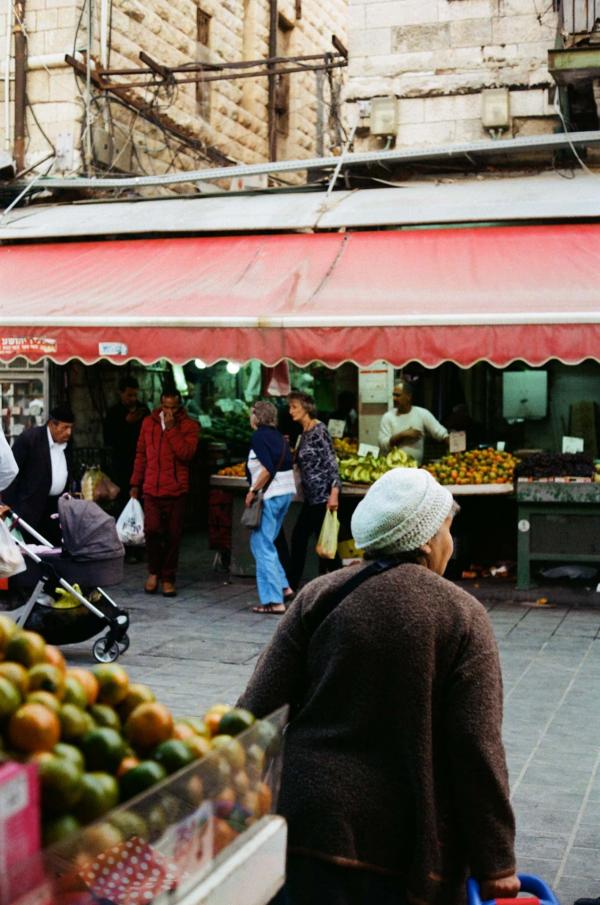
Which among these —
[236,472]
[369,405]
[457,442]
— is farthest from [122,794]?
[369,405]

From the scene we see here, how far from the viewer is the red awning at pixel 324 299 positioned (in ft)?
31.2

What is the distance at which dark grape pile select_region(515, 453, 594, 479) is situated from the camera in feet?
36.6

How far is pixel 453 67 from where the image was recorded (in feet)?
42.5

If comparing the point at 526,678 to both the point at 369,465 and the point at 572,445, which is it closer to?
the point at 369,465

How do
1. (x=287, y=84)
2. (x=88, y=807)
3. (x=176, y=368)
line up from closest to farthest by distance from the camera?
(x=88, y=807) < (x=176, y=368) < (x=287, y=84)

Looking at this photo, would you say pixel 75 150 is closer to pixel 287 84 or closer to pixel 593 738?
pixel 287 84

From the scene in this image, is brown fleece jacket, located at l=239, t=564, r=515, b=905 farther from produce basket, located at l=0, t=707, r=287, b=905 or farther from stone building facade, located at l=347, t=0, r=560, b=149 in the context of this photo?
stone building facade, located at l=347, t=0, r=560, b=149

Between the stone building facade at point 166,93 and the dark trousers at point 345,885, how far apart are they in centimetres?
1185

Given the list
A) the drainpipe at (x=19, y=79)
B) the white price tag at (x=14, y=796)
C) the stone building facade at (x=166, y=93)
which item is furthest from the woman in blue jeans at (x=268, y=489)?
the white price tag at (x=14, y=796)

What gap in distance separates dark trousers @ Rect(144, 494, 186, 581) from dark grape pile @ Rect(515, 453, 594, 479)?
3.30 m

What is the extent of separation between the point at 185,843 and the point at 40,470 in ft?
24.6

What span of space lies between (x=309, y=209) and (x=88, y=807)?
10470 mm

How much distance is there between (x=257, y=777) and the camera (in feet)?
7.33

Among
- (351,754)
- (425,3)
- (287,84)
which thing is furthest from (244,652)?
(287,84)
